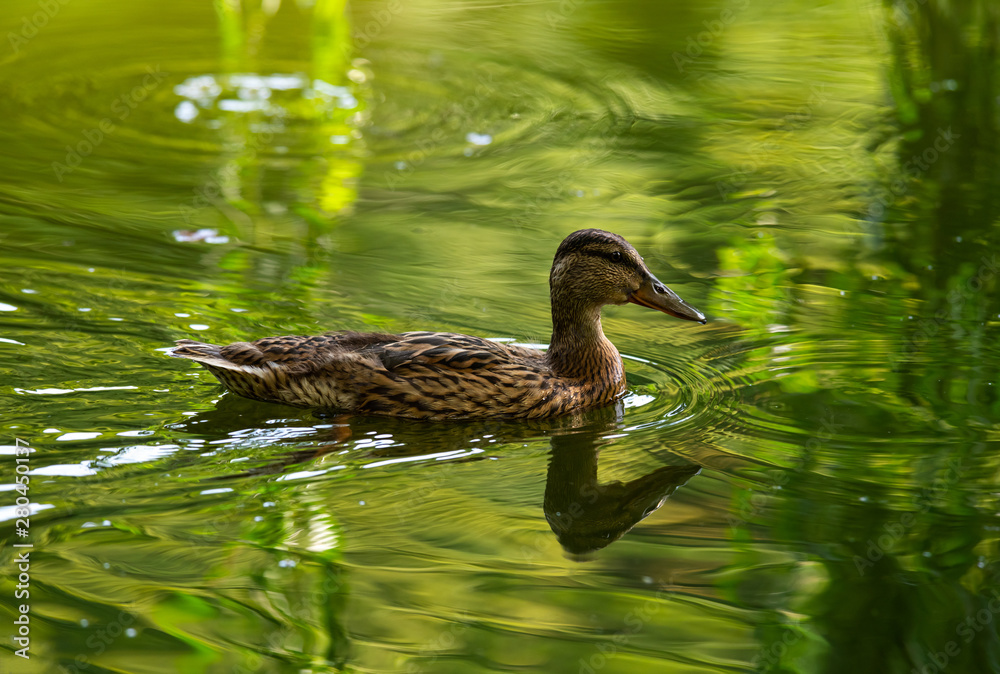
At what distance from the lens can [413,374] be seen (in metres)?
6.69

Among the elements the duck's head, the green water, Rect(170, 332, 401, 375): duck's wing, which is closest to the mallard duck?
Rect(170, 332, 401, 375): duck's wing

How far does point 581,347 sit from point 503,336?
81 cm

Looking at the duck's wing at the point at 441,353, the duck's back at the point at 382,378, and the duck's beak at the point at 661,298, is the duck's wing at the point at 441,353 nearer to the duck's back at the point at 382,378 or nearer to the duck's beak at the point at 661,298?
the duck's back at the point at 382,378

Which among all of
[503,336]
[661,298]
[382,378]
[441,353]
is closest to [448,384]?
[441,353]

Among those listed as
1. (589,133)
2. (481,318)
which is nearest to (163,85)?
(589,133)

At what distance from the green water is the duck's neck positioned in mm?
264

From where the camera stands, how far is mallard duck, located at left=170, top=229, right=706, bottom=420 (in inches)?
262

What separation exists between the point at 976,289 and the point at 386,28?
9.23 meters

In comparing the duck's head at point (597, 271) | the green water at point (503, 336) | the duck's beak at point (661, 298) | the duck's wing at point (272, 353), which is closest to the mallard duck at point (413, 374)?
the duck's wing at point (272, 353)

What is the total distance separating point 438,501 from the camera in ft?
18.4

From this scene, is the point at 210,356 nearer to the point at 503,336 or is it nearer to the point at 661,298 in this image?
the point at 503,336

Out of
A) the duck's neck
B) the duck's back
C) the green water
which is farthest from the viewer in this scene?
the duck's neck

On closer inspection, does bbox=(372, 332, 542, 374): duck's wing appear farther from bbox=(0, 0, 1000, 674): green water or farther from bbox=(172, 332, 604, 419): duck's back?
bbox=(0, 0, 1000, 674): green water

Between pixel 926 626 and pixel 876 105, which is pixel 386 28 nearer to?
pixel 876 105
